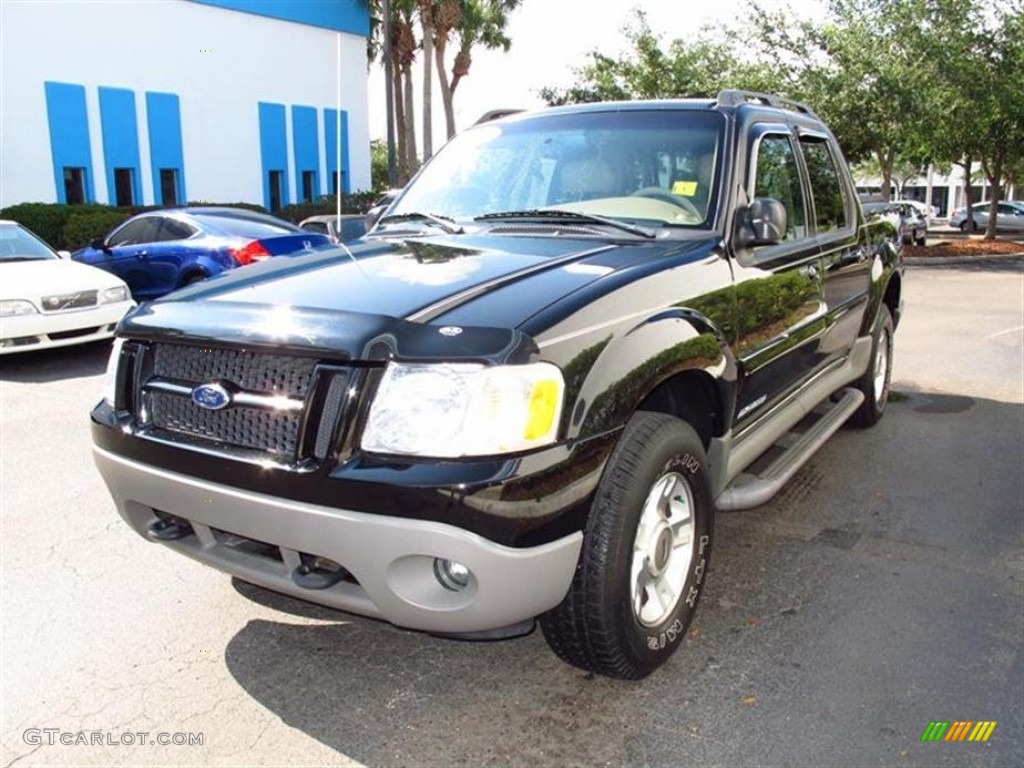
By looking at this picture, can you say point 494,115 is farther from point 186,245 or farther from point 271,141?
point 271,141

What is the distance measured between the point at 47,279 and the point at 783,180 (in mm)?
7058

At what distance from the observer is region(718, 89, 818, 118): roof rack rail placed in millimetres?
4043

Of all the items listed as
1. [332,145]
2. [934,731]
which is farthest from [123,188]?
[934,731]

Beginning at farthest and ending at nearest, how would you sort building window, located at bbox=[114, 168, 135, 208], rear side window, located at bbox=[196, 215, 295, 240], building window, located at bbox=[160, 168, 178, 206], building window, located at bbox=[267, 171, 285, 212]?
building window, located at bbox=[267, 171, 285, 212] → building window, located at bbox=[160, 168, 178, 206] → building window, located at bbox=[114, 168, 135, 208] → rear side window, located at bbox=[196, 215, 295, 240]

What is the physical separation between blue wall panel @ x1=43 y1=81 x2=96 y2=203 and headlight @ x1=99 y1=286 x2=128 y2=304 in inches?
625

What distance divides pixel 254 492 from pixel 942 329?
A: 10.0m

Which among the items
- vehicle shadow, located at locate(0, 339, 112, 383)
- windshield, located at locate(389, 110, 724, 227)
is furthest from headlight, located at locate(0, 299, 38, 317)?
windshield, located at locate(389, 110, 724, 227)

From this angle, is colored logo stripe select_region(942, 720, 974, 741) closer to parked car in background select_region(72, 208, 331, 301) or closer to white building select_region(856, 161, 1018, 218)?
parked car in background select_region(72, 208, 331, 301)

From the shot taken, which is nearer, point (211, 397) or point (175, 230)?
point (211, 397)

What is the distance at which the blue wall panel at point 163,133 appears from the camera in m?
23.9

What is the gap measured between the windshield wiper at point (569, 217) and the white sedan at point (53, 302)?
573 centimetres

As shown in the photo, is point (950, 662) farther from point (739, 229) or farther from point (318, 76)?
point (318, 76)

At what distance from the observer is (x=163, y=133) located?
24234 millimetres

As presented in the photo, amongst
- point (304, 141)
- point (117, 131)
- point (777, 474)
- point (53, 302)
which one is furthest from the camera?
point (304, 141)
